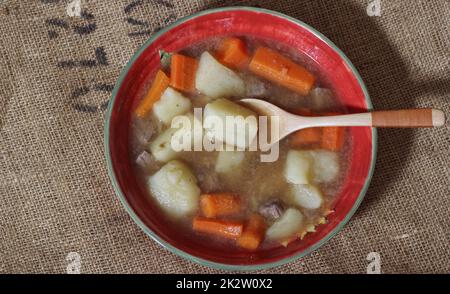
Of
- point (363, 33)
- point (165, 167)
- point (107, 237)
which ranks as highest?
point (363, 33)

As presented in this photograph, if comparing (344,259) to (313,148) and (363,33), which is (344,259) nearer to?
(313,148)

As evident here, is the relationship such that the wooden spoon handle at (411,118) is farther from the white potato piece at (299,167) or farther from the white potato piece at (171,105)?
the white potato piece at (171,105)

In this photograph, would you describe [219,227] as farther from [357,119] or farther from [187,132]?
[357,119]

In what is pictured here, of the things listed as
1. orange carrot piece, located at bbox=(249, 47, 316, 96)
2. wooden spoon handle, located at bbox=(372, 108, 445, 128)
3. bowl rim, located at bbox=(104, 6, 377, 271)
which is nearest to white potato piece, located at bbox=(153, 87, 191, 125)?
bowl rim, located at bbox=(104, 6, 377, 271)

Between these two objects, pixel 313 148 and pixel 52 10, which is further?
pixel 52 10

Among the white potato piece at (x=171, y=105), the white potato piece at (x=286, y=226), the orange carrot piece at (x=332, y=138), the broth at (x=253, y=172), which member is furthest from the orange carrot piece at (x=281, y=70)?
the white potato piece at (x=286, y=226)
